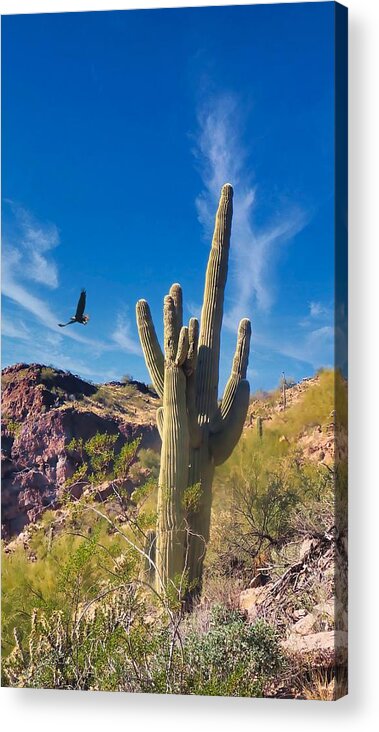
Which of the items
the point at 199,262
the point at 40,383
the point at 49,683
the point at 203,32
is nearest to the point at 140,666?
the point at 49,683

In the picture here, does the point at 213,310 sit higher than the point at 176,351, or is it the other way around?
the point at 213,310

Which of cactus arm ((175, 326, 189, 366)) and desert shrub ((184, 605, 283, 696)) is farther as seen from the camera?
cactus arm ((175, 326, 189, 366))

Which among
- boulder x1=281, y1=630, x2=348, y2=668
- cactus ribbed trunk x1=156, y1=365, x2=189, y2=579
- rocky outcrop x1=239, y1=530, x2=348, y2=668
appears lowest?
boulder x1=281, y1=630, x2=348, y2=668

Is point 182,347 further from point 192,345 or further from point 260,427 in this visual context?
point 260,427

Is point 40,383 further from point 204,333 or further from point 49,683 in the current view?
point 49,683

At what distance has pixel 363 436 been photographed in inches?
381

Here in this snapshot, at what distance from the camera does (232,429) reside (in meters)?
10.4

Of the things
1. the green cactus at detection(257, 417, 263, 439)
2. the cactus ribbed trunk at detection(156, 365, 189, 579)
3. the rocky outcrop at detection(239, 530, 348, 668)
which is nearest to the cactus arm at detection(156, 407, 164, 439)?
the cactus ribbed trunk at detection(156, 365, 189, 579)

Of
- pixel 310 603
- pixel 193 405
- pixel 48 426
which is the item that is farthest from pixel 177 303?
pixel 310 603

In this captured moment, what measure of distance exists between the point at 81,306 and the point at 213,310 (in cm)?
99

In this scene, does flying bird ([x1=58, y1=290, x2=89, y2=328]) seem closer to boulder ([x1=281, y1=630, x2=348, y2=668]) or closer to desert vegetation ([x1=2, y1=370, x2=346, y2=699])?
desert vegetation ([x1=2, y1=370, x2=346, y2=699])

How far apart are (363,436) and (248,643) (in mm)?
1566

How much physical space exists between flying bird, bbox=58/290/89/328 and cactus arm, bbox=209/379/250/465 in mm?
1253

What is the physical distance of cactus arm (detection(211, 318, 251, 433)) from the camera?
10.3 meters
